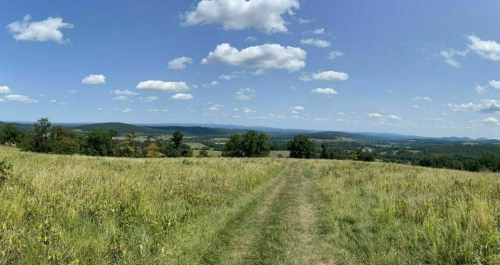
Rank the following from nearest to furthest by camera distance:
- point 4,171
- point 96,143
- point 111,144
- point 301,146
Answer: point 4,171
point 96,143
point 301,146
point 111,144

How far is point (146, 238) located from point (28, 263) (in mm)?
2054

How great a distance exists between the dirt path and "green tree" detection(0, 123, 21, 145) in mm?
138715

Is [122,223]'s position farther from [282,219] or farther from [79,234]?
[282,219]

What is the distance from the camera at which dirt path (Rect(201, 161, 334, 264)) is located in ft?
19.5

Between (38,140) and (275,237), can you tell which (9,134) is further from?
(275,237)

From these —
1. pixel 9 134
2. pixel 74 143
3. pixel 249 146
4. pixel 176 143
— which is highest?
pixel 249 146

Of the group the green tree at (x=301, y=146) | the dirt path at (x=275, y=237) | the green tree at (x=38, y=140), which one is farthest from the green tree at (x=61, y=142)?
the dirt path at (x=275, y=237)

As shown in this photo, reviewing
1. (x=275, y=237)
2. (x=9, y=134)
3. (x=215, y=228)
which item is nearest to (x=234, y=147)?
(x=215, y=228)

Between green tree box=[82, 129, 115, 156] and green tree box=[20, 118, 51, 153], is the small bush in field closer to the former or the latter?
green tree box=[20, 118, 51, 153]

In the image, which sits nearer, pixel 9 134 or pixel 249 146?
pixel 249 146

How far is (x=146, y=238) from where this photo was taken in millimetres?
5910

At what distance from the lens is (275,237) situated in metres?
7.09

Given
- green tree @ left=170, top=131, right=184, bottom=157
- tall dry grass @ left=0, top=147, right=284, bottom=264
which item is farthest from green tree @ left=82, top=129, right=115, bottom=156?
tall dry grass @ left=0, top=147, right=284, bottom=264

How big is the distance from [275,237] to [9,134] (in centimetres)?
14282
